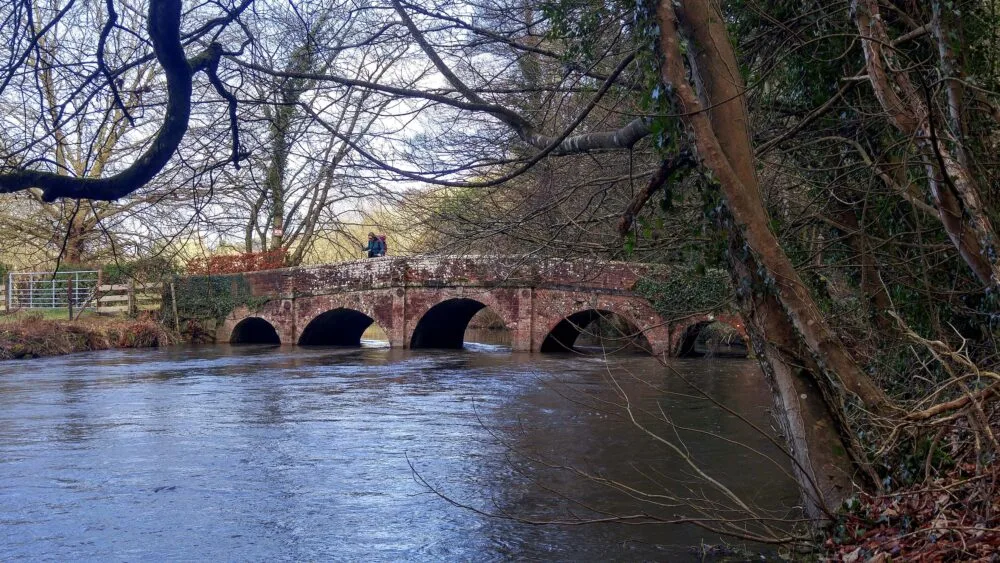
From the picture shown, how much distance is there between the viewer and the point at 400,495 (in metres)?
7.21

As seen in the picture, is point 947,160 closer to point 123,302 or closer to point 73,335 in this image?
point 73,335

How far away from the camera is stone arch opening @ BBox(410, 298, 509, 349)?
23.9 m

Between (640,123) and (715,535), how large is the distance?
2.81 m

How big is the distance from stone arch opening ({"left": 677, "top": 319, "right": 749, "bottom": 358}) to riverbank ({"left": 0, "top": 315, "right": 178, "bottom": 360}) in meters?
14.5

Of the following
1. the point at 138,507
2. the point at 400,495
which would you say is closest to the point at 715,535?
the point at 400,495


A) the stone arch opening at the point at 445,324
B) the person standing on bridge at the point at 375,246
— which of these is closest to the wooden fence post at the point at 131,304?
the person standing on bridge at the point at 375,246

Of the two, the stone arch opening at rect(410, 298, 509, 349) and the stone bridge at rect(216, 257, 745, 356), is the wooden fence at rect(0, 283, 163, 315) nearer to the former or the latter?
the stone bridge at rect(216, 257, 745, 356)

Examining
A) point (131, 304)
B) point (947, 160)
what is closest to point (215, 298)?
point (131, 304)

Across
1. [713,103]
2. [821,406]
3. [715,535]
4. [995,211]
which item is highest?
[713,103]

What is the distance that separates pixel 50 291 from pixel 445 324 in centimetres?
1199

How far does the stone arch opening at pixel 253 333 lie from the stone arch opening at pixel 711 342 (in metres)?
12.9

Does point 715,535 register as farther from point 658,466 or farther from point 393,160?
point 393,160

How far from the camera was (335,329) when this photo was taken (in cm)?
2733

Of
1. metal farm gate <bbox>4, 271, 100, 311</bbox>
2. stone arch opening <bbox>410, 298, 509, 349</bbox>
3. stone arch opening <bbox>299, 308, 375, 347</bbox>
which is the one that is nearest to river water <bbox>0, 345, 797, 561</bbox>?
stone arch opening <bbox>410, 298, 509, 349</bbox>
